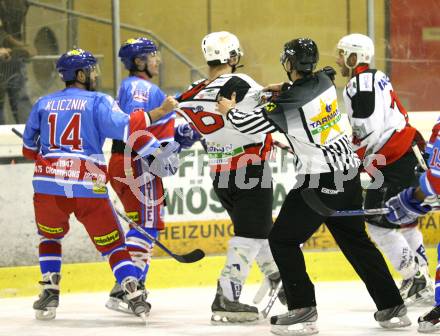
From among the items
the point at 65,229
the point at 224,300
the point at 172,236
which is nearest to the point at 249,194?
the point at 224,300

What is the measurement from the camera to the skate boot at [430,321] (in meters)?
5.23

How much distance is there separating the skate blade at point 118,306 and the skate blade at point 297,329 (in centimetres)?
113

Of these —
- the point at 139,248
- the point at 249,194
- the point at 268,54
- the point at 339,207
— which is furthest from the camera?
the point at 268,54

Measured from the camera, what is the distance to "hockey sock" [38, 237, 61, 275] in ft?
19.4

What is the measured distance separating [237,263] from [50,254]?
99 cm

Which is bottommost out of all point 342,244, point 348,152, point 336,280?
point 336,280

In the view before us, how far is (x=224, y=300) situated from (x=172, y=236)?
1.72 metres

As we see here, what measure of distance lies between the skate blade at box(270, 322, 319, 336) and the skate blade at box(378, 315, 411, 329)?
359mm

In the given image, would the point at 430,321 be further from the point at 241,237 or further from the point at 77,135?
the point at 77,135

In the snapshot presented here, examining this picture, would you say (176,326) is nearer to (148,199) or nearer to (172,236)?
(148,199)

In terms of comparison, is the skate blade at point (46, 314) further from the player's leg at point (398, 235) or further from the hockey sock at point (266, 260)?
the player's leg at point (398, 235)

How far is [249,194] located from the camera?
18.7ft

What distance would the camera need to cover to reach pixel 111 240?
5723 mm

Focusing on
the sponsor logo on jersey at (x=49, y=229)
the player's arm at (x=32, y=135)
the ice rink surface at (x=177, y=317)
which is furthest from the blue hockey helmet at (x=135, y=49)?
the ice rink surface at (x=177, y=317)
